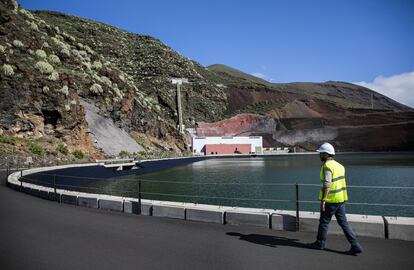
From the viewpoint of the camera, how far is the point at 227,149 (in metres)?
109

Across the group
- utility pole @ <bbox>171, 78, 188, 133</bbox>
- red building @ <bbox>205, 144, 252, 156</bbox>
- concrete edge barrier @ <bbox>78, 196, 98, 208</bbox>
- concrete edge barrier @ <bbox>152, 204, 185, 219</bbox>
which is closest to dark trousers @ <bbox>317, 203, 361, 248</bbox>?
concrete edge barrier @ <bbox>152, 204, 185, 219</bbox>

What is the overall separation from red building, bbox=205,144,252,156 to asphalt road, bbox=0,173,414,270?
96.1 metres

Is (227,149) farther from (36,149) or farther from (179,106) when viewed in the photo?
(36,149)

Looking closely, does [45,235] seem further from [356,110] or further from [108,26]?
[108,26]

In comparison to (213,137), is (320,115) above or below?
above

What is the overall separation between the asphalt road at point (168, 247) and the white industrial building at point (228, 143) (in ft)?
311

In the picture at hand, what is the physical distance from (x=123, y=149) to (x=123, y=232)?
44002 millimetres

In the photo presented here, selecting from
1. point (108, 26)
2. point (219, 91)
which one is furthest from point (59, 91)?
point (108, 26)

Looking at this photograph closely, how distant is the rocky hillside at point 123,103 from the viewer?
125ft

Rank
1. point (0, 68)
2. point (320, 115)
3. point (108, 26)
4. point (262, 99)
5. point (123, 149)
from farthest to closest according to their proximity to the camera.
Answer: point (108, 26), point (262, 99), point (320, 115), point (123, 149), point (0, 68)

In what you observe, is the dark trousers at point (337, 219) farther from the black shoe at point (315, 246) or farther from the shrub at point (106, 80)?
the shrub at point (106, 80)

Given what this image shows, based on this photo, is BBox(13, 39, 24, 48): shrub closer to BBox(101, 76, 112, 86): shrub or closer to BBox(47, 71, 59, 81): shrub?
BBox(47, 71, 59, 81): shrub

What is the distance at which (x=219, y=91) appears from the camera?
13975cm

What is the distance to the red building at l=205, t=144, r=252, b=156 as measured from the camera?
348ft
